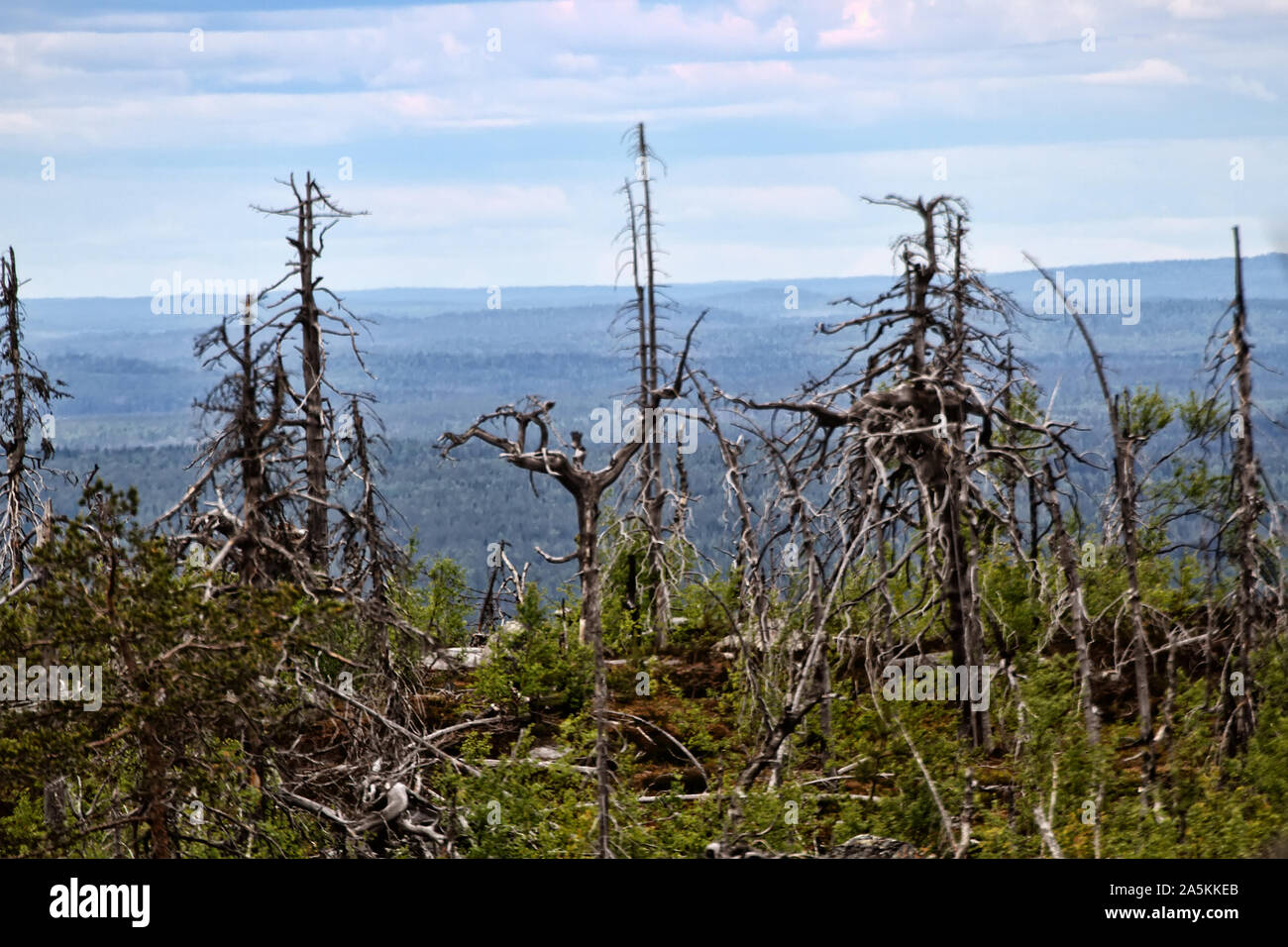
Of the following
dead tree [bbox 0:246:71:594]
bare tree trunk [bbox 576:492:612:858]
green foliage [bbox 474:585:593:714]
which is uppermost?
dead tree [bbox 0:246:71:594]

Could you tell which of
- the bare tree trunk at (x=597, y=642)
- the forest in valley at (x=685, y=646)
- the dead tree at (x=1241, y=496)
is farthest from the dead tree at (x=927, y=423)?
the bare tree trunk at (x=597, y=642)

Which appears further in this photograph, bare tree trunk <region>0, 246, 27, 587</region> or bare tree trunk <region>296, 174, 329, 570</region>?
bare tree trunk <region>0, 246, 27, 587</region>

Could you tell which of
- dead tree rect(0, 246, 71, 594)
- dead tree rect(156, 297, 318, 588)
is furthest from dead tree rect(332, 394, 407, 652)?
dead tree rect(0, 246, 71, 594)

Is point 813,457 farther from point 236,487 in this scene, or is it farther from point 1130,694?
point 236,487

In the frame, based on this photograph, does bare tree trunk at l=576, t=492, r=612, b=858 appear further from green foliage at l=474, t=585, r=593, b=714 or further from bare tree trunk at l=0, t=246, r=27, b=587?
bare tree trunk at l=0, t=246, r=27, b=587

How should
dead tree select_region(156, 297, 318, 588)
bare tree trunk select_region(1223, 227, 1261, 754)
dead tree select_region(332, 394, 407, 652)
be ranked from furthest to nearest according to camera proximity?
dead tree select_region(332, 394, 407, 652) < dead tree select_region(156, 297, 318, 588) < bare tree trunk select_region(1223, 227, 1261, 754)

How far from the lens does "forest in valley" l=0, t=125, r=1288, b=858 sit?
9.00m

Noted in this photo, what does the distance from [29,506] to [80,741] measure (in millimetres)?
10962

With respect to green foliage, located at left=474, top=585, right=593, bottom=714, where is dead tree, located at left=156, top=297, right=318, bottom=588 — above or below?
above

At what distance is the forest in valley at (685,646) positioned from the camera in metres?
9.00

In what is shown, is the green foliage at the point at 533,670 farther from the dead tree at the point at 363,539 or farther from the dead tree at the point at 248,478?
the dead tree at the point at 248,478

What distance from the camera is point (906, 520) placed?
13.4 m

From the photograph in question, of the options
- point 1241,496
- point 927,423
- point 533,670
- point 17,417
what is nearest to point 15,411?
point 17,417

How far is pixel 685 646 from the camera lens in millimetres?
20078
